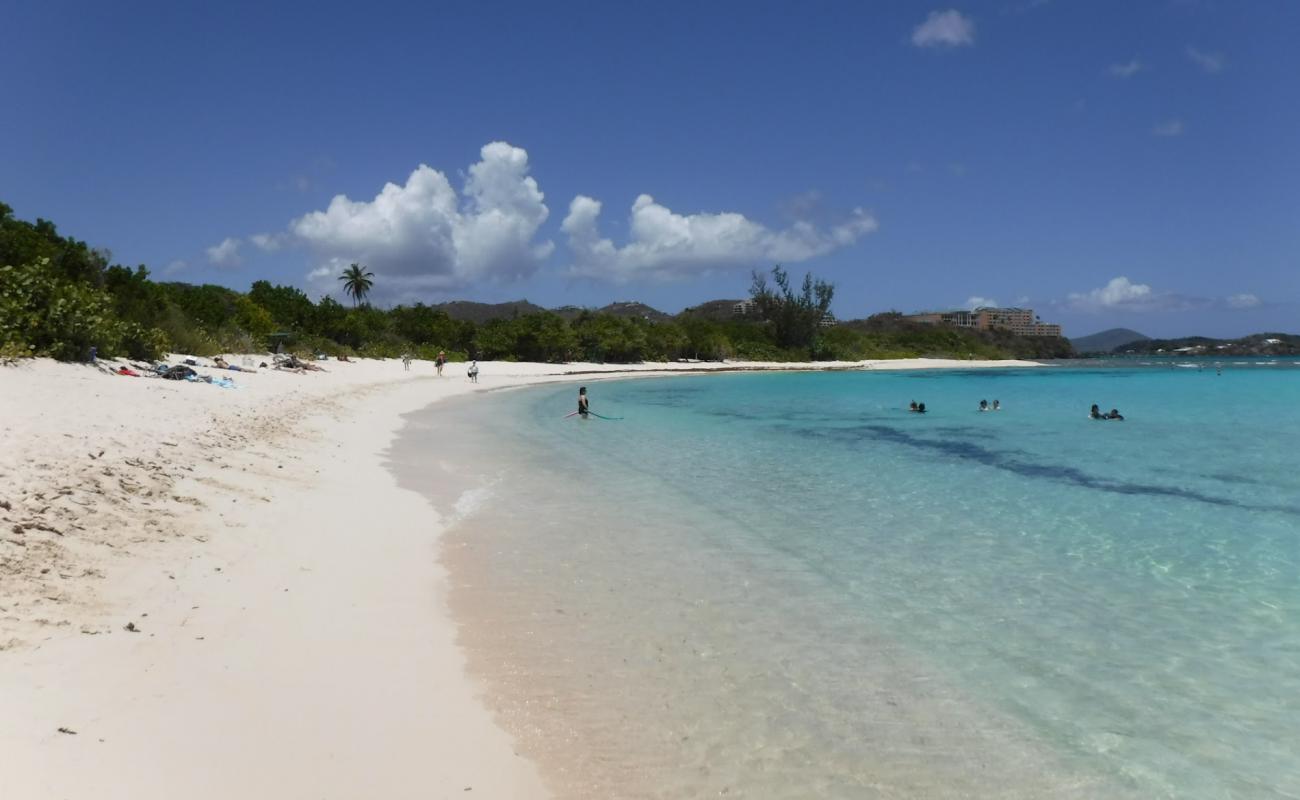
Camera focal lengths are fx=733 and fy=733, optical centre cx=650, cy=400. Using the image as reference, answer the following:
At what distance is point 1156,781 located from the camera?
4172 millimetres

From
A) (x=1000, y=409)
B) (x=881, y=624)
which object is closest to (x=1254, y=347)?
(x=1000, y=409)

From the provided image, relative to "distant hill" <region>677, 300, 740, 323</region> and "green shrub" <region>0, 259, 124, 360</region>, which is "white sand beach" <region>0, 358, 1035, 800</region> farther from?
"distant hill" <region>677, 300, 740, 323</region>

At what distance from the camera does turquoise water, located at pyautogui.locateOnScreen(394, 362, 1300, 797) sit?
4.30 meters

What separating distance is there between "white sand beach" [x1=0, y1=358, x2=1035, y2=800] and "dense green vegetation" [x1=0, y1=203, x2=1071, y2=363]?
11.1 m

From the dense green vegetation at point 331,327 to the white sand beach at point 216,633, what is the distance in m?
11.1

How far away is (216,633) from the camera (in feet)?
16.8

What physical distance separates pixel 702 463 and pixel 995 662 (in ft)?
34.2

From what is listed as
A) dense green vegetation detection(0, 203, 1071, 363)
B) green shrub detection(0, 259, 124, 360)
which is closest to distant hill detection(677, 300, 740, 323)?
dense green vegetation detection(0, 203, 1071, 363)

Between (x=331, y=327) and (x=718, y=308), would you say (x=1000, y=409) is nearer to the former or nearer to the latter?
(x=331, y=327)

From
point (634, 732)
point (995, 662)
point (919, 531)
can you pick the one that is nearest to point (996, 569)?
point (919, 531)

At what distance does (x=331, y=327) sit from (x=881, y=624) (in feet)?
181

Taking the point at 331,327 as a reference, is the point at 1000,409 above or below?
below

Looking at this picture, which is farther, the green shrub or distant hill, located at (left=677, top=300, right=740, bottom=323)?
distant hill, located at (left=677, top=300, right=740, bottom=323)

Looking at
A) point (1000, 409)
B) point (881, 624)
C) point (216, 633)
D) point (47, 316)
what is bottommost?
point (881, 624)
